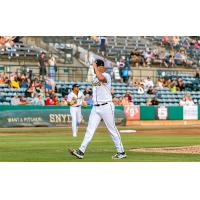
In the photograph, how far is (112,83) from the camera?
35.3 meters

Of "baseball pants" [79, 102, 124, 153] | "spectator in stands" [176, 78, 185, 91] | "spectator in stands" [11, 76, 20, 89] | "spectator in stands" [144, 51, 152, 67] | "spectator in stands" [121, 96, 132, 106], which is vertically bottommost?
"spectator in stands" [121, 96, 132, 106]

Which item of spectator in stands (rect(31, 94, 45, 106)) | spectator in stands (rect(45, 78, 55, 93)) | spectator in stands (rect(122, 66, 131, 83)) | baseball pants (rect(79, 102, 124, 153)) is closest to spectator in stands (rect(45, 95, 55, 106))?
spectator in stands (rect(31, 94, 45, 106))

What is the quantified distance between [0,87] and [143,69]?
35.5 feet

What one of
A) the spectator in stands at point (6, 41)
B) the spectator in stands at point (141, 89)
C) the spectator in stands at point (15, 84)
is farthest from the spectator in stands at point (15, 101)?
the spectator in stands at point (141, 89)

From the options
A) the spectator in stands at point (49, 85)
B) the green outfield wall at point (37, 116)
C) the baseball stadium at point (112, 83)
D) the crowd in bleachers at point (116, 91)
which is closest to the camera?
the green outfield wall at point (37, 116)

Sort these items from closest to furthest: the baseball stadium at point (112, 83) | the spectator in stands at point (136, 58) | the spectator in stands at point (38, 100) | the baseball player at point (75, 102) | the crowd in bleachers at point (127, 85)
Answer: the baseball player at point (75, 102) < the baseball stadium at point (112, 83) < the spectator in stands at point (38, 100) < the crowd in bleachers at point (127, 85) < the spectator in stands at point (136, 58)

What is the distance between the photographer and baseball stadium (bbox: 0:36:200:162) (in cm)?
2833

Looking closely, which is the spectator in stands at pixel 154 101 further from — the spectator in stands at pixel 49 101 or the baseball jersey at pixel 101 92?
the baseball jersey at pixel 101 92

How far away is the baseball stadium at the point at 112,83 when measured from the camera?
2833 centimetres

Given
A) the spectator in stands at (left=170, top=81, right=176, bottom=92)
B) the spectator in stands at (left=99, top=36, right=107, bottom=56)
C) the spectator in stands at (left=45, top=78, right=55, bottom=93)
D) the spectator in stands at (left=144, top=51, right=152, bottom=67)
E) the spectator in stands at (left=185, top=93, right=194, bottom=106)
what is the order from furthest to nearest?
the spectator in stands at (left=144, top=51, right=152, bottom=67) → the spectator in stands at (left=99, top=36, right=107, bottom=56) → the spectator in stands at (left=170, top=81, right=176, bottom=92) → the spectator in stands at (left=185, top=93, right=194, bottom=106) → the spectator in stands at (left=45, top=78, right=55, bottom=93)

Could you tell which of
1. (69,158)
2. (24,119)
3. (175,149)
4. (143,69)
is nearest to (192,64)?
(143,69)

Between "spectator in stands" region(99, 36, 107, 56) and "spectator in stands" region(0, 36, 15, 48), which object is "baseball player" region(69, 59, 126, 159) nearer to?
"spectator in stands" region(0, 36, 15, 48)

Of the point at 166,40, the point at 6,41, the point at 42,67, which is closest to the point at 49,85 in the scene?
the point at 42,67

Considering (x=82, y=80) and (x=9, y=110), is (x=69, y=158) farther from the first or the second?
(x=82, y=80)
